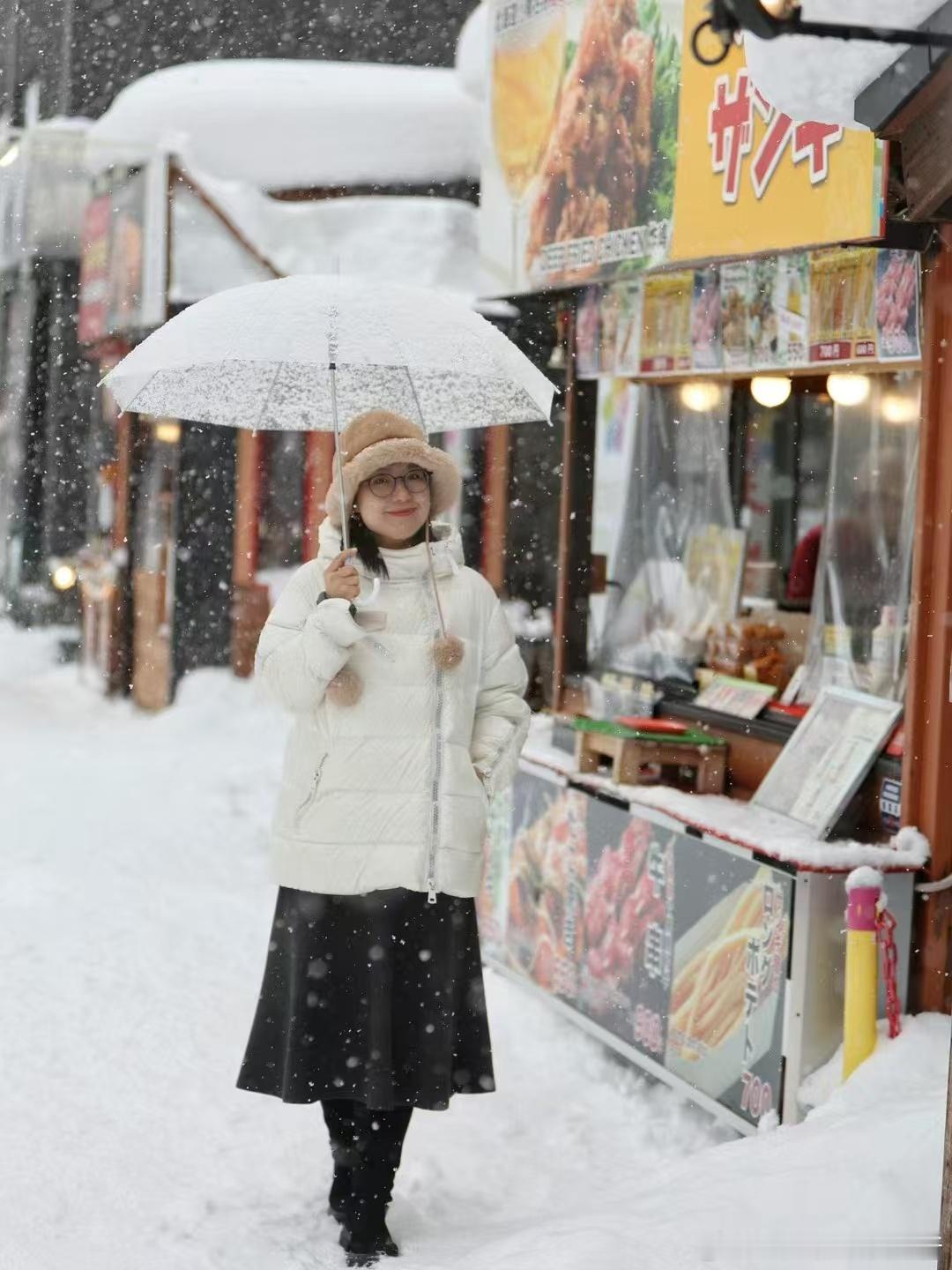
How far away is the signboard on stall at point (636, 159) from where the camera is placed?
5.29m

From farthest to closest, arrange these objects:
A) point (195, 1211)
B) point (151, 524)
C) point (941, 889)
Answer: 1. point (151, 524)
2. point (941, 889)
3. point (195, 1211)

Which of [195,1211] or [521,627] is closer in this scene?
[195,1211]

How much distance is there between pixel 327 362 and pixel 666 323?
2.89m

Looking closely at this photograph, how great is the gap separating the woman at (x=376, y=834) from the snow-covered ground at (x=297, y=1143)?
0.47 metres

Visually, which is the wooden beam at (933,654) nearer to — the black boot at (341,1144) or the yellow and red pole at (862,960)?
the yellow and red pole at (862,960)

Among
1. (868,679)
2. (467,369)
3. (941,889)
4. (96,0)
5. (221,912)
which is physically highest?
(96,0)

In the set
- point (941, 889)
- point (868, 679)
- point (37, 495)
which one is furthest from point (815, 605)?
point (37, 495)

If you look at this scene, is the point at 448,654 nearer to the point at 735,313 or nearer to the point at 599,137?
the point at 735,313

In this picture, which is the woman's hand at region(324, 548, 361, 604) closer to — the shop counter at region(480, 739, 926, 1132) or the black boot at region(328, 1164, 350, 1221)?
the black boot at region(328, 1164, 350, 1221)

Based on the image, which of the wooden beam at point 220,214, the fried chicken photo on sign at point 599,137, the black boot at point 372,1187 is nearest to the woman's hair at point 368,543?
the black boot at point 372,1187

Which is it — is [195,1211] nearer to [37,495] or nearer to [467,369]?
[467,369]

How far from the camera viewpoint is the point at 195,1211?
4836 millimetres

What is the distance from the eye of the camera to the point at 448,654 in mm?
4488

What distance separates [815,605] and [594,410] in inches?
70.0
